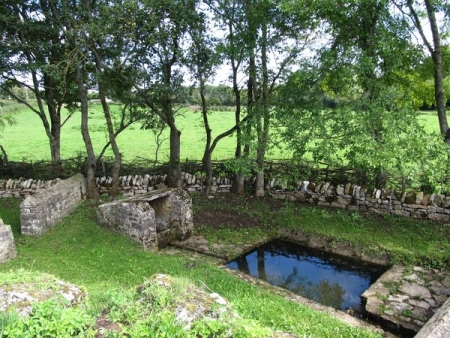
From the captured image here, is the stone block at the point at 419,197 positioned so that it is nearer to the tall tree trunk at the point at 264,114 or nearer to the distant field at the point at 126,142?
the tall tree trunk at the point at 264,114

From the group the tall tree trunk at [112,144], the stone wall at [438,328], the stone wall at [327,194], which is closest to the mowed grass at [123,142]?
the stone wall at [327,194]

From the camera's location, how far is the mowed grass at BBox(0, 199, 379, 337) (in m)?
5.80

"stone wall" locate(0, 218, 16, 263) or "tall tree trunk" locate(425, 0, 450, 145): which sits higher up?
"tall tree trunk" locate(425, 0, 450, 145)

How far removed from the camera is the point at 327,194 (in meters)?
11.8

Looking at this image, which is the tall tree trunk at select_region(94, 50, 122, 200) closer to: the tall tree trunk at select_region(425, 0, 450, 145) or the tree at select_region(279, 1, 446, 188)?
the tree at select_region(279, 1, 446, 188)

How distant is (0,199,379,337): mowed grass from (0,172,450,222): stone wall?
2.05 metres

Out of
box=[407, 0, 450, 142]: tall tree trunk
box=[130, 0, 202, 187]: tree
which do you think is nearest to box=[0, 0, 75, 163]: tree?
box=[130, 0, 202, 187]: tree

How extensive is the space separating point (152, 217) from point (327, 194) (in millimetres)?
5610

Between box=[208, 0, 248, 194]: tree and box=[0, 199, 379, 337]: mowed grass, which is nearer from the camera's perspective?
box=[0, 199, 379, 337]: mowed grass

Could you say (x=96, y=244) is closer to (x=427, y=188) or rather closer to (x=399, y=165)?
(x=399, y=165)

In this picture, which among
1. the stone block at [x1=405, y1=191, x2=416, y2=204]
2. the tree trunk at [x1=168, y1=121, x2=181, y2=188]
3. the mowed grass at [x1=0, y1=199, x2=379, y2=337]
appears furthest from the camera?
the tree trunk at [x1=168, y1=121, x2=181, y2=188]

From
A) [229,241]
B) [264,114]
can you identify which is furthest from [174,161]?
[229,241]

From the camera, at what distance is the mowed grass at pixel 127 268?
5.80 m

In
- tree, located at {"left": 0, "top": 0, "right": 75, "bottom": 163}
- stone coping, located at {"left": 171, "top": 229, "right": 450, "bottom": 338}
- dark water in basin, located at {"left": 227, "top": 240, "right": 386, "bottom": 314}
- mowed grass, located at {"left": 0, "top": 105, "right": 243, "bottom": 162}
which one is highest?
tree, located at {"left": 0, "top": 0, "right": 75, "bottom": 163}
